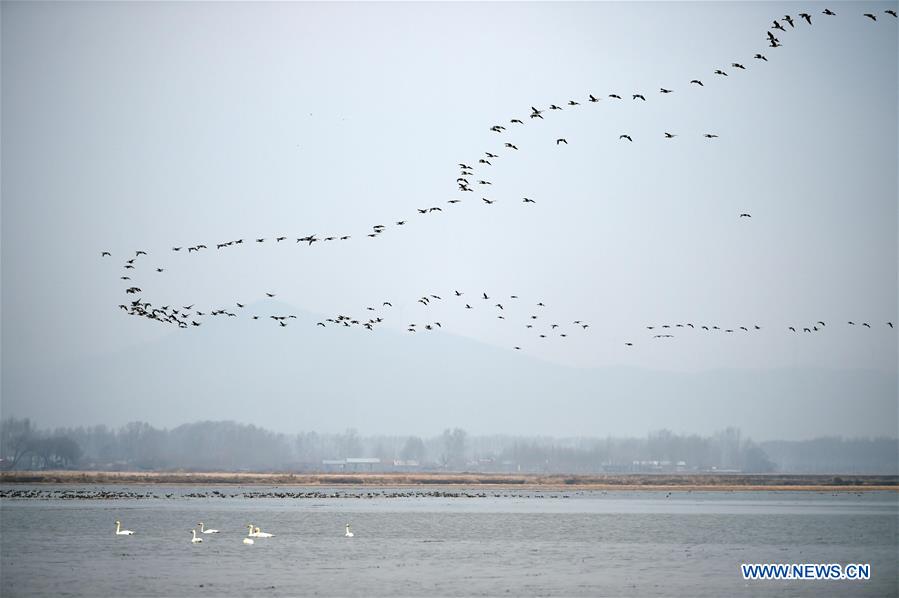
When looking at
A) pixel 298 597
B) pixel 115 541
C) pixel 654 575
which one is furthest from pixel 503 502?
pixel 298 597

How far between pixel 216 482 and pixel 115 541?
378 ft

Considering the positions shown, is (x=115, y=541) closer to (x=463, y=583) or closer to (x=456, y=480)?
(x=463, y=583)

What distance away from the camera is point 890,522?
8112 cm

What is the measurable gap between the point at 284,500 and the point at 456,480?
85.3m

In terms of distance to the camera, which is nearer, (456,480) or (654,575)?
(654,575)

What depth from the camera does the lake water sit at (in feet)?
134

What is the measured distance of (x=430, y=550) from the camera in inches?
2124

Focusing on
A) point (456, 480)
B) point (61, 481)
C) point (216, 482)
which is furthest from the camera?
point (456, 480)

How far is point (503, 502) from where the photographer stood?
356ft

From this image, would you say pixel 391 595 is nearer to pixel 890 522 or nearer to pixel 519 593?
pixel 519 593

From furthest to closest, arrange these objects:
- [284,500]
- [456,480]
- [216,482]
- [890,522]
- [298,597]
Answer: [456,480] → [216,482] → [284,500] → [890,522] → [298,597]

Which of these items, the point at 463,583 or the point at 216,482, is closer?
the point at 463,583

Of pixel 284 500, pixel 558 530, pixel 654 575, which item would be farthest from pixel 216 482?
pixel 654 575

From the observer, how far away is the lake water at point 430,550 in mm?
40812
